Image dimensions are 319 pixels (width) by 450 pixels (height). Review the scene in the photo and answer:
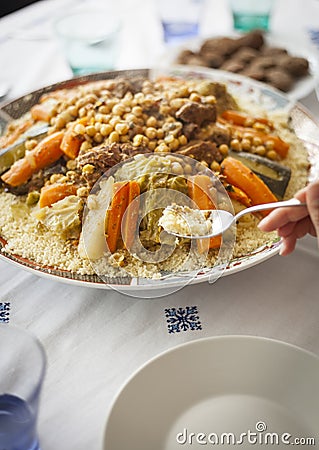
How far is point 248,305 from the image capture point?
1074mm

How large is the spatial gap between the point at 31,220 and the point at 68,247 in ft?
0.45

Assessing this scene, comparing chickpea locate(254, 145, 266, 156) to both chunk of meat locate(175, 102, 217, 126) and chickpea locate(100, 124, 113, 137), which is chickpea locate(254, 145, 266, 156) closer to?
chunk of meat locate(175, 102, 217, 126)

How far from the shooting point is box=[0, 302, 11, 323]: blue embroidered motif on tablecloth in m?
1.06

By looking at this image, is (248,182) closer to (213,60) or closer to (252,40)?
(213,60)

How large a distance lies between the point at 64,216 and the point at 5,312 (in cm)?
23

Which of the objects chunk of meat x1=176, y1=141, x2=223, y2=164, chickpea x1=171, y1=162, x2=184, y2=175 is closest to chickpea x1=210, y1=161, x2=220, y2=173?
chunk of meat x1=176, y1=141, x2=223, y2=164

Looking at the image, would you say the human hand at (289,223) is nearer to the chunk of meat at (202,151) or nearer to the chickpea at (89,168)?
the chunk of meat at (202,151)

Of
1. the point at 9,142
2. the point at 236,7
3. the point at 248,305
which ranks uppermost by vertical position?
the point at 9,142

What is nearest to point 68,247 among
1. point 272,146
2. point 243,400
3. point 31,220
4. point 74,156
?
point 31,220

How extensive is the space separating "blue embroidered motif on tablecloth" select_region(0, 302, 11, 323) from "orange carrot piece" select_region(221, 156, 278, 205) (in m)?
0.54

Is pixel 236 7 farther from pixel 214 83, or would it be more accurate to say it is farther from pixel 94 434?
pixel 94 434

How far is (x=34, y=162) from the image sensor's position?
128 cm

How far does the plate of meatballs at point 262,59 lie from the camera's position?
1670mm

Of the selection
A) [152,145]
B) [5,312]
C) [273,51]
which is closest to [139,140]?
[152,145]
